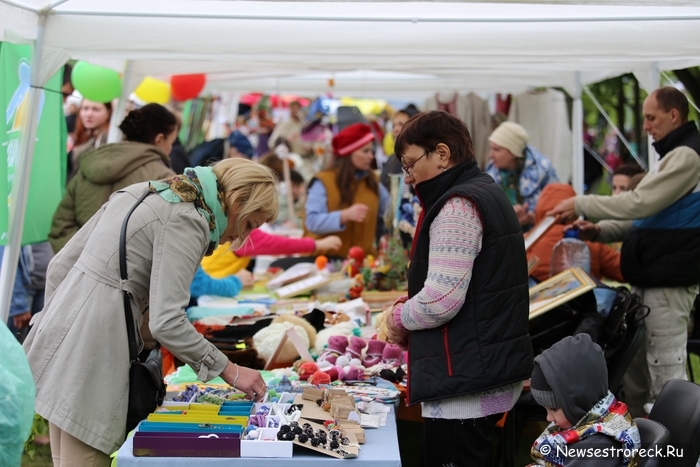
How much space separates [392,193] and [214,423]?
2.90 meters

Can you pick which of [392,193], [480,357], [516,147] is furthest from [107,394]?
[516,147]

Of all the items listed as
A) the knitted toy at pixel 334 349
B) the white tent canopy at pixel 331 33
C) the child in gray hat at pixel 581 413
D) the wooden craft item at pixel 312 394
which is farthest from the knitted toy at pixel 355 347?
the white tent canopy at pixel 331 33

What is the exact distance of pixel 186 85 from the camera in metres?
7.09

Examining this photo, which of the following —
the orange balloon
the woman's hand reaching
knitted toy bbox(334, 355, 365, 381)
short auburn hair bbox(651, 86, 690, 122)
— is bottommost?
knitted toy bbox(334, 355, 365, 381)

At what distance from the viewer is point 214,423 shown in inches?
83.8

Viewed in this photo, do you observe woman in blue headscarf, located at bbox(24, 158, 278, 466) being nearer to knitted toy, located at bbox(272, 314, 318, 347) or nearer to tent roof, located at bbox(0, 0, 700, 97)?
knitted toy, located at bbox(272, 314, 318, 347)

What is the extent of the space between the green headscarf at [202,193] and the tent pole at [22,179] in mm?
1812

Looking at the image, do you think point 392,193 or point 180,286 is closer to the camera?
point 180,286

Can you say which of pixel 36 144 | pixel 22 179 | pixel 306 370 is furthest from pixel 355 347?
pixel 36 144

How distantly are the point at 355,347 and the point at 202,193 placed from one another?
1249 millimetres

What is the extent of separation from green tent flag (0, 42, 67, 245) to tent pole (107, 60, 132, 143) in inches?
25.6

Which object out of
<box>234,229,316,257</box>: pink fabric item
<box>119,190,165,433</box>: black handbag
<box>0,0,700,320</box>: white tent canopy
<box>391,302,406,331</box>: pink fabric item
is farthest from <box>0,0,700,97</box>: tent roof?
<box>119,190,165,433</box>: black handbag

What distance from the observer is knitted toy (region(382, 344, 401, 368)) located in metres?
3.19

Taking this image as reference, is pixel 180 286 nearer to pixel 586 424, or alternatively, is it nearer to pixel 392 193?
pixel 586 424
